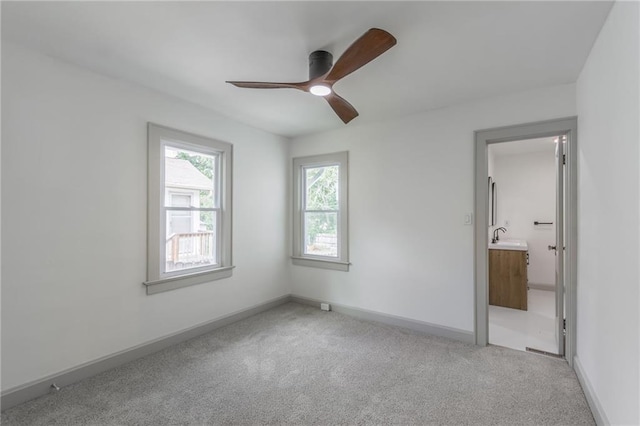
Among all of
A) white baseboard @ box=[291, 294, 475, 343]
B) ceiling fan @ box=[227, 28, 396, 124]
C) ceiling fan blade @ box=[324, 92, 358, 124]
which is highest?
ceiling fan @ box=[227, 28, 396, 124]

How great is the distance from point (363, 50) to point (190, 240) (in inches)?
103

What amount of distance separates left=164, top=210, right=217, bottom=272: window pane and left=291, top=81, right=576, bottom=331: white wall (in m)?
1.64

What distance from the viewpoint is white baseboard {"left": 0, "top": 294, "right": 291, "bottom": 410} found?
211 centimetres

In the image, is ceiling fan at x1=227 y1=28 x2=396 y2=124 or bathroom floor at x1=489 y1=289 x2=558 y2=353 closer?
ceiling fan at x1=227 y1=28 x2=396 y2=124

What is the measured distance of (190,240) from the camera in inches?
132

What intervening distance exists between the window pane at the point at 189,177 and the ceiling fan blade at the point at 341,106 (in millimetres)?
1704

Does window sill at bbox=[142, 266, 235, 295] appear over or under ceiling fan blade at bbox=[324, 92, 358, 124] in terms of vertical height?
under

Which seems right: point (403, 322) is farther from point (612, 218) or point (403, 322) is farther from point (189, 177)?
point (189, 177)

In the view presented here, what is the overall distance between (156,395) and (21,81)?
7.92ft

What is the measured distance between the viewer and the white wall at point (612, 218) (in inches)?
57.6

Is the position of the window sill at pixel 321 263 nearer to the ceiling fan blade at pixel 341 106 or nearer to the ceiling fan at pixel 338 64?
the ceiling fan blade at pixel 341 106

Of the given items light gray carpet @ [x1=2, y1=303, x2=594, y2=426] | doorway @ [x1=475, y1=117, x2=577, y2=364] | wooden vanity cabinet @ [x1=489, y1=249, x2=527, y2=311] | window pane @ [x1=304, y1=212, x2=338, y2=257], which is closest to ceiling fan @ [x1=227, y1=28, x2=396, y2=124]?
doorway @ [x1=475, y1=117, x2=577, y2=364]

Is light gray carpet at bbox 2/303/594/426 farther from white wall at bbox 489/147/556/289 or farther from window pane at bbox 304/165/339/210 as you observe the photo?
white wall at bbox 489/147/556/289

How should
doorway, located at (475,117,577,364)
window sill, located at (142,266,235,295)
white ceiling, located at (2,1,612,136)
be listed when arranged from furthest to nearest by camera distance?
window sill, located at (142,266,235,295) < doorway, located at (475,117,577,364) < white ceiling, located at (2,1,612,136)
